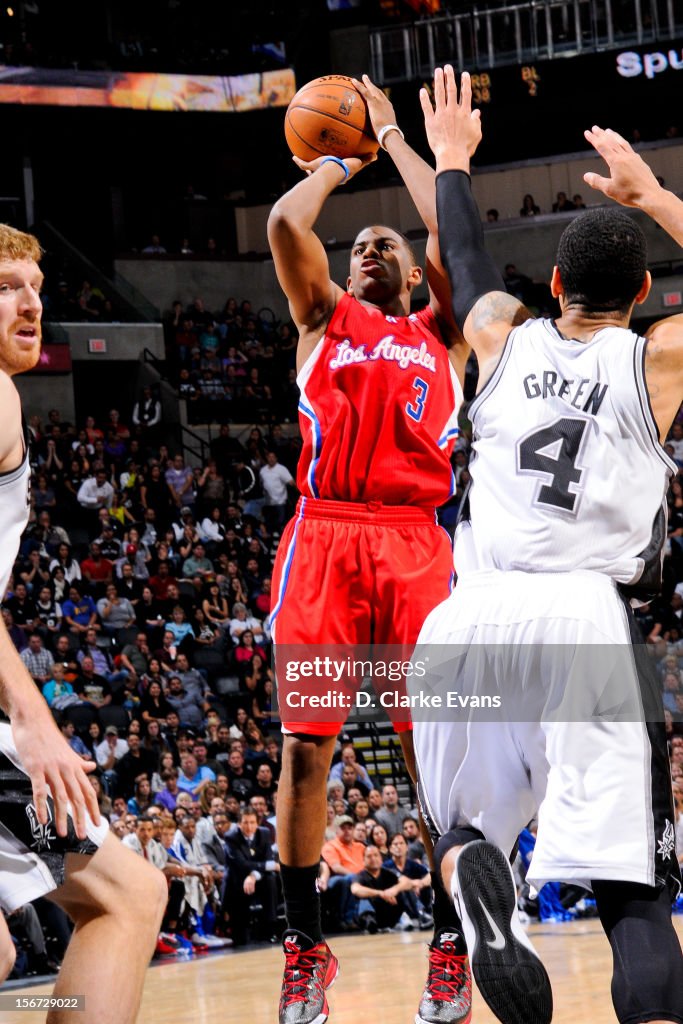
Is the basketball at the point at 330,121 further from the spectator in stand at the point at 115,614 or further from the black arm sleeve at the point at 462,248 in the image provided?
the spectator in stand at the point at 115,614

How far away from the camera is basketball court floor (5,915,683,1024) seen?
21.3 feet

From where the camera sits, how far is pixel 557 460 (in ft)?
12.1

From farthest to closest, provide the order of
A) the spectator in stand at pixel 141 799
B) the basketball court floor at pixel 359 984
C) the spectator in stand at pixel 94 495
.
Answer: the spectator in stand at pixel 94 495 < the spectator in stand at pixel 141 799 < the basketball court floor at pixel 359 984

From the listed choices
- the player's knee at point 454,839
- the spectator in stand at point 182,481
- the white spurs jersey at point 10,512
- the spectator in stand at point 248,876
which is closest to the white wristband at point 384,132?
the white spurs jersey at point 10,512

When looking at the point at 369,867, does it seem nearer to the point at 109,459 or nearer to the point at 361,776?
the point at 361,776

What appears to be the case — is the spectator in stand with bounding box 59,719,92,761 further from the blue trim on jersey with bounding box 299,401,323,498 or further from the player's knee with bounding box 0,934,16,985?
the player's knee with bounding box 0,934,16,985

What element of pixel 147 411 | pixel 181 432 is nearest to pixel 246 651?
pixel 147 411

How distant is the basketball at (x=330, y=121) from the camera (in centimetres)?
560

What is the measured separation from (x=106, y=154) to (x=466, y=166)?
23.3 metres

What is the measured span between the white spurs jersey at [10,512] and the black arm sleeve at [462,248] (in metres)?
1.38

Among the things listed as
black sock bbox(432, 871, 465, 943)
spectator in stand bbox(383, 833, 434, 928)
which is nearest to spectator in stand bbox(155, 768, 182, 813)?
spectator in stand bbox(383, 833, 434, 928)

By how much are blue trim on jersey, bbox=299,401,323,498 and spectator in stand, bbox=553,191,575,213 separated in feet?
64.5

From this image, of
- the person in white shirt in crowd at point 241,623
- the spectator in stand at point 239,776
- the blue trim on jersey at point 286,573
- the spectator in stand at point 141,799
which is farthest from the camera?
the person in white shirt in crowd at point 241,623

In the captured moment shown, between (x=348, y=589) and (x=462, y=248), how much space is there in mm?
1592
